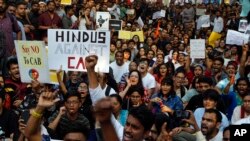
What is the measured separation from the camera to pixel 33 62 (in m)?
7.39

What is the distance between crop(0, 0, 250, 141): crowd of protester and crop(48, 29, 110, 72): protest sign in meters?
0.15

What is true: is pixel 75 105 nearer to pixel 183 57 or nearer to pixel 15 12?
pixel 183 57

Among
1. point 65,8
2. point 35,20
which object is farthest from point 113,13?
point 35,20

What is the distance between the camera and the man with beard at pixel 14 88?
7383 mm

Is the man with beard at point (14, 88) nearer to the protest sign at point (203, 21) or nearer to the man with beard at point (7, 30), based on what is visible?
the man with beard at point (7, 30)

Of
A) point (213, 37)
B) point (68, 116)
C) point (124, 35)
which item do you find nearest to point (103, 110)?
point (68, 116)

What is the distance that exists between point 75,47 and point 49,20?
6.26 meters

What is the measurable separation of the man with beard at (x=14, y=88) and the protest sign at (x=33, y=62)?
32 cm

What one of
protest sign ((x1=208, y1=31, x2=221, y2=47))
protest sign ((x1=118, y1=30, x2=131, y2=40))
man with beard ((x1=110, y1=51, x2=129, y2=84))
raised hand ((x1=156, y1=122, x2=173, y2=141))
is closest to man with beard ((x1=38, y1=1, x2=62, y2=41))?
protest sign ((x1=118, y1=30, x2=131, y2=40))

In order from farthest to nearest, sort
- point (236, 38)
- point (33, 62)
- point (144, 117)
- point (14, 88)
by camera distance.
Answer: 1. point (236, 38)
2. point (14, 88)
3. point (33, 62)
4. point (144, 117)

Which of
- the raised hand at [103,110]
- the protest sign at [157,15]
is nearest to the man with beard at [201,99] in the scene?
the raised hand at [103,110]

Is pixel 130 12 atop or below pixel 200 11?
atop

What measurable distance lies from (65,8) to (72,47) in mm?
9079

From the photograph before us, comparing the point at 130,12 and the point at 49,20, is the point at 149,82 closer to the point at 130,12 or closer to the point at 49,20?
the point at 49,20
